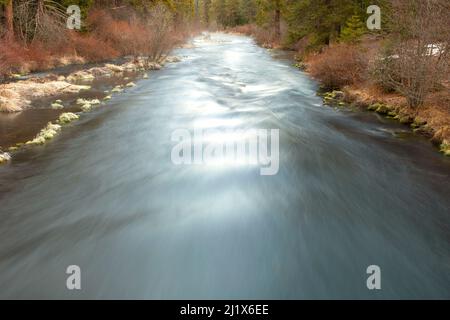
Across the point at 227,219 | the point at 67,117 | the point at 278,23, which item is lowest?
the point at 227,219

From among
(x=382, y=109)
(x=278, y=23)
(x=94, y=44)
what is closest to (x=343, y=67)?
(x=382, y=109)

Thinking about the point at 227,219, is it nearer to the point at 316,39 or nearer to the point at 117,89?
the point at 117,89

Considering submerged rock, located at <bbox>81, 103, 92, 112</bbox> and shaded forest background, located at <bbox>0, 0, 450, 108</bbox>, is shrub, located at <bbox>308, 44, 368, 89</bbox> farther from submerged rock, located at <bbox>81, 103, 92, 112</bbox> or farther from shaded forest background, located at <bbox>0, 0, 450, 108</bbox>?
submerged rock, located at <bbox>81, 103, 92, 112</bbox>

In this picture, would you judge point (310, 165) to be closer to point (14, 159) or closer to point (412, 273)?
point (412, 273)

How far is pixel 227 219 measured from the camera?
19.6 ft

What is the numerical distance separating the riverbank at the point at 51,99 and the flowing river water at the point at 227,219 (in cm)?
83

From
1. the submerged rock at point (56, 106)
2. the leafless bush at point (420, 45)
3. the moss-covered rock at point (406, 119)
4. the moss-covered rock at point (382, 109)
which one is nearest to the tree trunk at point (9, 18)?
the submerged rock at point (56, 106)

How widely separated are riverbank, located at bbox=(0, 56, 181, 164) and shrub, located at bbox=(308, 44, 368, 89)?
9.83 meters

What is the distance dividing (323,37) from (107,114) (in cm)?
1708

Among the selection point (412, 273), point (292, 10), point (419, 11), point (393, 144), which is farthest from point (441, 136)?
point (292, 10)

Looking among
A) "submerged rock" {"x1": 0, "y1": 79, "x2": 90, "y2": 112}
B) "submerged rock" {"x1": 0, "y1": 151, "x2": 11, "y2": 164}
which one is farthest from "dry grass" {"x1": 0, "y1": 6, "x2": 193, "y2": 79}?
"submerged rock" {"x1": 0, "y1": 151, "x2": 11, "y2": 164}

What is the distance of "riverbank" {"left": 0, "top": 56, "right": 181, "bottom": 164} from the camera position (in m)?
9.93

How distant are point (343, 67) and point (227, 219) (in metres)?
12.3
